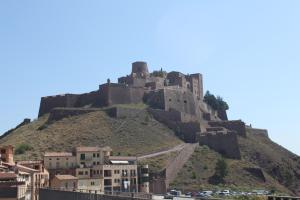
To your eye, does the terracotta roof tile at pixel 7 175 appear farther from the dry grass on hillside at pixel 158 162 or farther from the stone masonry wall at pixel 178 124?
the stone masonry wall at pixel 178 124

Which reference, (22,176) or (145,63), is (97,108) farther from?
(22,176)

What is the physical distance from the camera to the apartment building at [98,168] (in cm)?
7750

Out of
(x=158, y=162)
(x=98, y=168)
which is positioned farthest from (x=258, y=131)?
(x=98, y=168)

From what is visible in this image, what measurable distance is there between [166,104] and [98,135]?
21773mm

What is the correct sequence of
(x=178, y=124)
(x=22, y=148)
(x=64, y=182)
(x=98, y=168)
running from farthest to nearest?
1. (x=178, y=124)
2. (x=22, y=148)
3. (x=98, y=168)
4. (x=64, y=182)

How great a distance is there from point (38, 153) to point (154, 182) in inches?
912

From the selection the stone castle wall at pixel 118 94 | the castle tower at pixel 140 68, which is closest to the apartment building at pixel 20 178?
the stone castle wall at pixel 118 94

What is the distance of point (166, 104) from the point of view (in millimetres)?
115875

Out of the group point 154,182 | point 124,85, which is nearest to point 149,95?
point 124,85

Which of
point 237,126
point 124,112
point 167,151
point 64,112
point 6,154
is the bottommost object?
point 6,154

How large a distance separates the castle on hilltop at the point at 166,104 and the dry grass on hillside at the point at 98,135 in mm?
3133

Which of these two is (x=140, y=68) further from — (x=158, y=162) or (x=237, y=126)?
(x=158, y=162)

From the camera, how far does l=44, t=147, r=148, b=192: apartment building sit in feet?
254

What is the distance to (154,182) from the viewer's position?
82.8 metres
